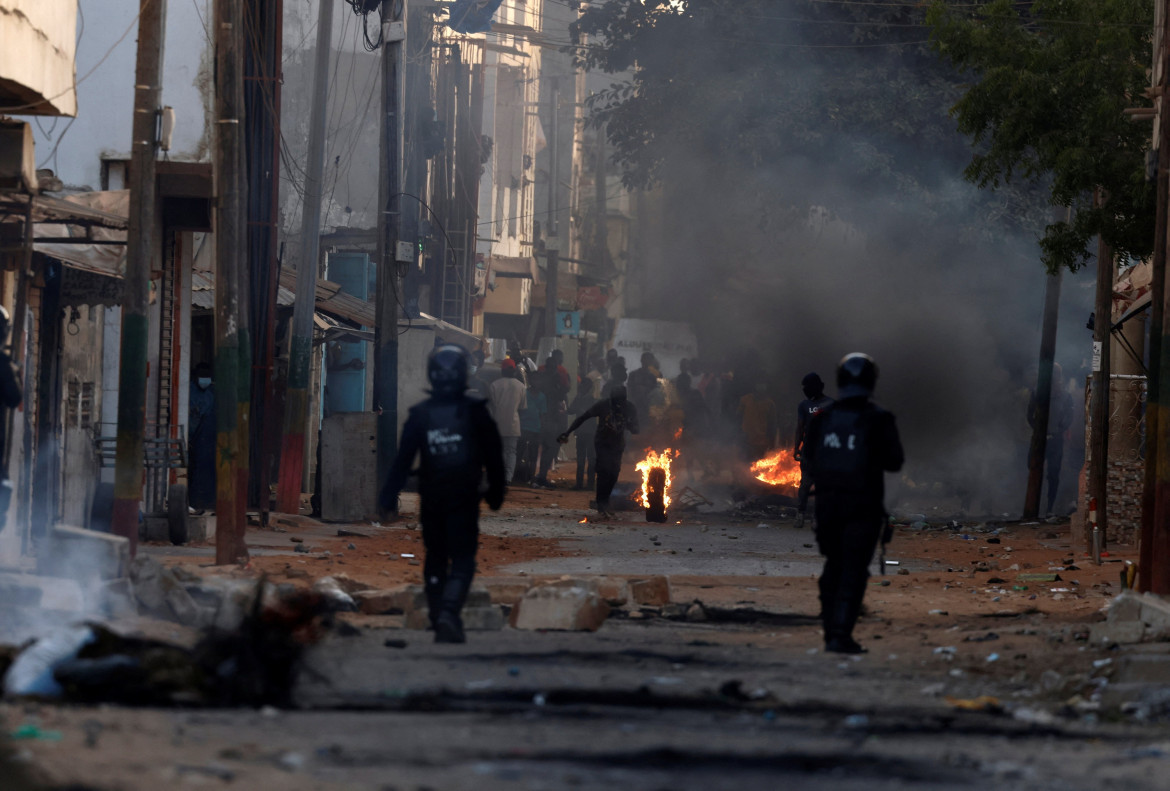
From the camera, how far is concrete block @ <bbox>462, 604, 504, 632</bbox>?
8797mm

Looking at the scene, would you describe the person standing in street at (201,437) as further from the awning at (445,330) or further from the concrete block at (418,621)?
the concrete block at (418,621)

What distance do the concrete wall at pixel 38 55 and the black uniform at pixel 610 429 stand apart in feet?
26.7

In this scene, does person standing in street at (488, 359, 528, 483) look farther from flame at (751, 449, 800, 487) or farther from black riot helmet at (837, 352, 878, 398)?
black riot helmet at (837, 352, 878, 398)

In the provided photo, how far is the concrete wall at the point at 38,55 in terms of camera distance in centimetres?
962

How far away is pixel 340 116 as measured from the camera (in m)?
31.7

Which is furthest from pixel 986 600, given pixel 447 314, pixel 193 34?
pixel 447 314

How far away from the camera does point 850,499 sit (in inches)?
322

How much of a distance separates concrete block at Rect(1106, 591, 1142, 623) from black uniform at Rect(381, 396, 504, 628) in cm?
374

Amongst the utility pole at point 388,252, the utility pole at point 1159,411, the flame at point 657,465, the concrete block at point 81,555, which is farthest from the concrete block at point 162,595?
the flame at point 657,465

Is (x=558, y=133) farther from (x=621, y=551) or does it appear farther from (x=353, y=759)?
(x=353, y=759)

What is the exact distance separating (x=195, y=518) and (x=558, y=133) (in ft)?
142

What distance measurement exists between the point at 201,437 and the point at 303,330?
1.77 meters

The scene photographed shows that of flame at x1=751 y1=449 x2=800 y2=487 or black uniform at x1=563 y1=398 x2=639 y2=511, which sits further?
flame at x1=751 y1=449 x2=800 y2=487

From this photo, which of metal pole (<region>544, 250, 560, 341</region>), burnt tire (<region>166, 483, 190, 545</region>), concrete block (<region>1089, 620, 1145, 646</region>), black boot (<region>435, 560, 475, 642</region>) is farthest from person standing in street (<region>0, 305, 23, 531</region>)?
metal pole (<region>544, 250, 560, 341</region>)
